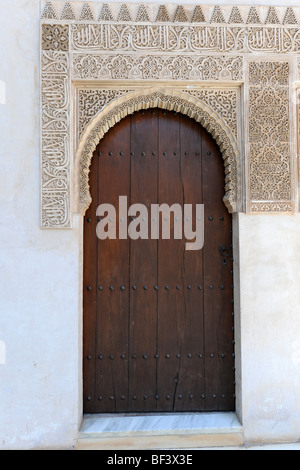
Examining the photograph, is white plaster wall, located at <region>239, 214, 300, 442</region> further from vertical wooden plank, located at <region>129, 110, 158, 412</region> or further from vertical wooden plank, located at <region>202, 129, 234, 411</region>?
vertical wooden plank, located at <region>129, 110, 158, 412</region>

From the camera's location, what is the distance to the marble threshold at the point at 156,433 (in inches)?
85.5

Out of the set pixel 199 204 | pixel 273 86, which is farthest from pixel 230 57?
pixel 199 204

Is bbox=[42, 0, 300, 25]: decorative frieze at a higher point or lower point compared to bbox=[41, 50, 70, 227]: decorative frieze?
higher

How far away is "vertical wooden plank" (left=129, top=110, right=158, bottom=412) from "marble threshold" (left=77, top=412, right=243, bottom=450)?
13 cm

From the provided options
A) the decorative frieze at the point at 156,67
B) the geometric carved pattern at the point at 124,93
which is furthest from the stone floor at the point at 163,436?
the decorative frieze at the point at 156,67

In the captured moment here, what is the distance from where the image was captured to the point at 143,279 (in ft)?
7.77

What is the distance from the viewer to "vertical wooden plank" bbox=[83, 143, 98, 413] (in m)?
2.33

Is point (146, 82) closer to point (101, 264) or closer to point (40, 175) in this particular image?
point (40, 175)

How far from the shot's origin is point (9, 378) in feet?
7.13

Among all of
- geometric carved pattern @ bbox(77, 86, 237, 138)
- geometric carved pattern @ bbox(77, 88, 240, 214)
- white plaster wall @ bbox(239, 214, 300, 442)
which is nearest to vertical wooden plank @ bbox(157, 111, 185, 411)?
geometric carved pattern @ bbox(77, 88, 240, 214)

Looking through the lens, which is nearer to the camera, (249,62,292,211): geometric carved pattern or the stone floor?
the stone floor

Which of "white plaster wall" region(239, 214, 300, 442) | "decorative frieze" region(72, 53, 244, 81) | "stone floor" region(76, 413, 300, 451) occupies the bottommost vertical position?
"stone floor" region(76, 413, 300, 451)

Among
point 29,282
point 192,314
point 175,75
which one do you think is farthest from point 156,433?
point 175,75

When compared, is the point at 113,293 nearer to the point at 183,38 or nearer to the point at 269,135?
the point at 269,135
